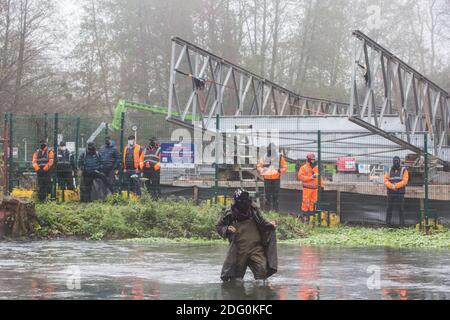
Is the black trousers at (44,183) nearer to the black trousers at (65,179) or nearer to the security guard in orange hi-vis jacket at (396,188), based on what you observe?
the black trousers at (65,179)

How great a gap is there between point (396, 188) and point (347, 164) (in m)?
5.10

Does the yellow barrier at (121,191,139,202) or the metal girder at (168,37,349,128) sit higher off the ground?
the metal girder at (168,37,349,128)

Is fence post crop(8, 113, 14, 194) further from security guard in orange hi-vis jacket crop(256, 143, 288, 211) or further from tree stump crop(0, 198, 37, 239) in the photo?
security guard in orange hi-vis jacket crop(256, 143, 288, 211)

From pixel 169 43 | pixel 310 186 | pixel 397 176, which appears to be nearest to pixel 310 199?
pixel 310 186

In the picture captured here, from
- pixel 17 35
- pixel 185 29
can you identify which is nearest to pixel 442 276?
pixel 17 35

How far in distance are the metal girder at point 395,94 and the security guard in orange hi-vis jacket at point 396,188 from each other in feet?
3.69

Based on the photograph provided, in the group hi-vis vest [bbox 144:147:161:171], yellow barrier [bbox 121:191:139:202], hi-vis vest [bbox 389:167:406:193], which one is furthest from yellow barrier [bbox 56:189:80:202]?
hi-vis vest [bbox 389:167:406:193]

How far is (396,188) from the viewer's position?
20.7 meters

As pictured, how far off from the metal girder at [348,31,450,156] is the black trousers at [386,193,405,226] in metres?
1.66

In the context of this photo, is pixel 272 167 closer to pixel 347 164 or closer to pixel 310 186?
pixel 310 186

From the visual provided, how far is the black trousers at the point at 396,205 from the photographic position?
2073cm

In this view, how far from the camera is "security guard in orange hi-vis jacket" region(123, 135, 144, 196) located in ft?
75.8

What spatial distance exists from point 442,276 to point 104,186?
41.8ft

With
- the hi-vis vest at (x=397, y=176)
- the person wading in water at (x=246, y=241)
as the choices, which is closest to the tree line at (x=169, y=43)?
the hi-vis vest at (x=397, y=176)
